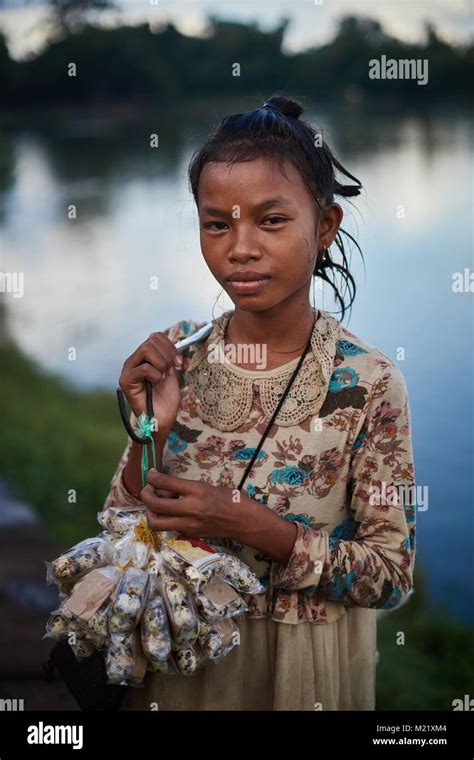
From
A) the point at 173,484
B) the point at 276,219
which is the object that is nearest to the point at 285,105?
the point at 276,219

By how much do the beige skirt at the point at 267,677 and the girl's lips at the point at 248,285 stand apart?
65 centimetres

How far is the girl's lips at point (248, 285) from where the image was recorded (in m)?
1.64

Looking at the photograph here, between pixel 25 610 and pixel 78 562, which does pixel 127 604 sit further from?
pixel 25 610

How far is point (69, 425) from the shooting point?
5316 mm

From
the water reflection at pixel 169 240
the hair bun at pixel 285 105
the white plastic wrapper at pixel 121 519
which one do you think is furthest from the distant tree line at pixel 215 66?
the white plastic wrapper at pixel 121 519

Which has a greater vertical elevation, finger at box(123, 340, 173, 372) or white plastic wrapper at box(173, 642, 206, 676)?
finger at box(123, 340, 173, 372)

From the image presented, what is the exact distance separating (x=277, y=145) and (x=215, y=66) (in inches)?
109

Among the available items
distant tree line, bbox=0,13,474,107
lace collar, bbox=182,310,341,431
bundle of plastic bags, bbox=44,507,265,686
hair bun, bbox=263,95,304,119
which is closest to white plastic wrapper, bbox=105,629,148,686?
bundle of plastic bags, bbox=44,507,265,686

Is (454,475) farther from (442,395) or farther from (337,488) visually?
(337,488)

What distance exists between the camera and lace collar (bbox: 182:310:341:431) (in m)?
1.75

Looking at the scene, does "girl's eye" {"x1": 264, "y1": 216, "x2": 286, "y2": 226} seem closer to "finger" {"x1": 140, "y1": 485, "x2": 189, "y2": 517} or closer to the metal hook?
the metal hook

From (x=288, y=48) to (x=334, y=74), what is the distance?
0.90ft

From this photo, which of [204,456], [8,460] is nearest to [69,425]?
[8,460]

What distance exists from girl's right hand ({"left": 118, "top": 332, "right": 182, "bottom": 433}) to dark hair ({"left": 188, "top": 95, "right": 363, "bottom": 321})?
0.33 meters
